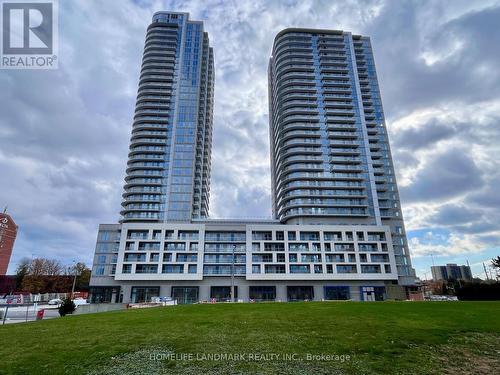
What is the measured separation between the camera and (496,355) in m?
10.7

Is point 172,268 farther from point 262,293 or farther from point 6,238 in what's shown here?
point 6,238

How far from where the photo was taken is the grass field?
9641mm

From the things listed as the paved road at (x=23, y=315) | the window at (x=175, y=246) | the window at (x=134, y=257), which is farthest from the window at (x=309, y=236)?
the paved road at (x=23, y=315)

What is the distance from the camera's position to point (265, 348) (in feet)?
38.9

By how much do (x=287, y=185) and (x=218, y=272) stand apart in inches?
1352

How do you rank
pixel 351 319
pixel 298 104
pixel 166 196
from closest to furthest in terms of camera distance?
pixel 351 319, pixel 166 196, pixel 298 104

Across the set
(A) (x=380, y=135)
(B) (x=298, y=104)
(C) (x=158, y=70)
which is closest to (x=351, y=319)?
(B) (x=298, y=104)

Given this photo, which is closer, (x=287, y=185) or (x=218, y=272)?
(x=218, y=272)

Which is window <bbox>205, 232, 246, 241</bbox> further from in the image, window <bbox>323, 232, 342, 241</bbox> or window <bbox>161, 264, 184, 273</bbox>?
window <bbox>323, 232, 342, 241</bbox>

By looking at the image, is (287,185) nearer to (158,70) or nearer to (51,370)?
(158,70)

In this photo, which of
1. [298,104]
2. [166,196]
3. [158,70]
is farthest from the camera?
[158,70]

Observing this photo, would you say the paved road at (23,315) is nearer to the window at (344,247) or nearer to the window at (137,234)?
the window at (137,234)

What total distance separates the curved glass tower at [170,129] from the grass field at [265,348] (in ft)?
249

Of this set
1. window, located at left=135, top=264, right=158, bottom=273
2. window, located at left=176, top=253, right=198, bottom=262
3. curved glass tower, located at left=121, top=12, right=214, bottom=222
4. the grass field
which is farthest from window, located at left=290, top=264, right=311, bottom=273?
the grass field
